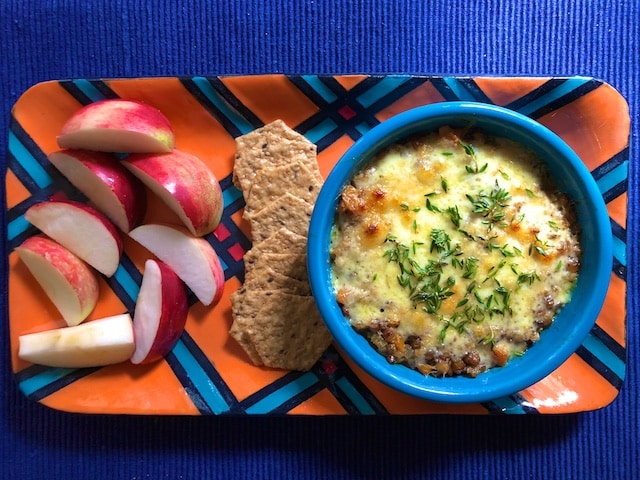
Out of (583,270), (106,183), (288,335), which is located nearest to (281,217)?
(288,335)

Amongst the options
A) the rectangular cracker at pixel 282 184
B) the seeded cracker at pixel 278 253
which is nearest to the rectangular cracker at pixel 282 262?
the seeded cracker at pixel 278 253

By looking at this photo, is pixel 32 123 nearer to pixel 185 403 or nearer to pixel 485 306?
pixel 185 403

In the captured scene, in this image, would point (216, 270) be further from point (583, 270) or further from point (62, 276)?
point (583, 270)

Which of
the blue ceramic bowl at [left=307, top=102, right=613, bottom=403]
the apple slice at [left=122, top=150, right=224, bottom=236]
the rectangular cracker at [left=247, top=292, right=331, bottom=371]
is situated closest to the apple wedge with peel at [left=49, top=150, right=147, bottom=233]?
the apple slice at [left=122, top=150, right=224, bottom=236]

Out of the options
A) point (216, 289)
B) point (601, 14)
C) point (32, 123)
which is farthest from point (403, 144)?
point (32, 123)

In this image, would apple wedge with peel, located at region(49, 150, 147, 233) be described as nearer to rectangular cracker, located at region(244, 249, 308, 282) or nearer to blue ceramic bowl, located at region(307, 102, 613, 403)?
rectangular cracker, located at region(244, 249, 308, 282)
